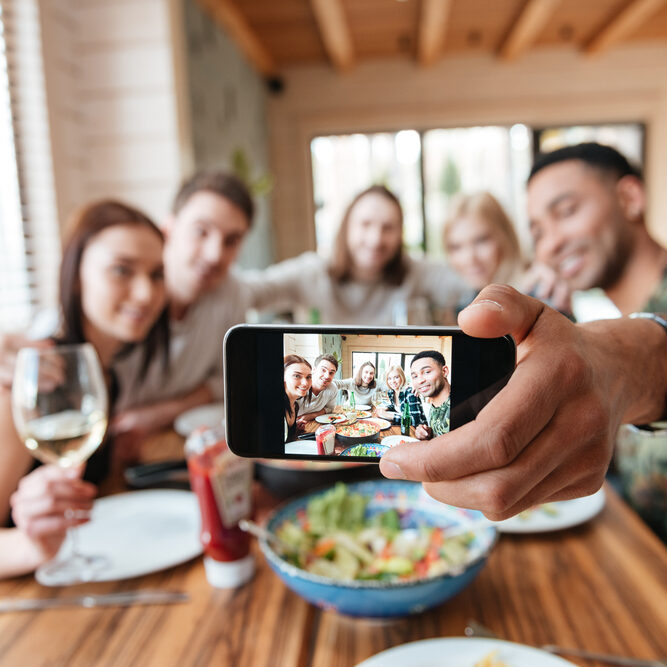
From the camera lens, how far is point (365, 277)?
2.61 meters

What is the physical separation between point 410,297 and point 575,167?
1.37m

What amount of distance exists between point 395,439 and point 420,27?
14.9ft

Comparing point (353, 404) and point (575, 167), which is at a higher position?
point (575, 167)

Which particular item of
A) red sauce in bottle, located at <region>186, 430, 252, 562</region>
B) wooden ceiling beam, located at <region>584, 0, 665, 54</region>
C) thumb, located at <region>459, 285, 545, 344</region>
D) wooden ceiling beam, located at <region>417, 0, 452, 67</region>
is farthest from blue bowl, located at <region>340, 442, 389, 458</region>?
wooden ceiling beam, located at <region>584, 0, 665, 54</region>

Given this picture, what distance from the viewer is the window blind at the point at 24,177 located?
81.5 inches

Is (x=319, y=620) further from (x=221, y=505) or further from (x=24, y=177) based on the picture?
(x=24, y=177)

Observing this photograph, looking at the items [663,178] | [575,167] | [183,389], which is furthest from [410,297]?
[663,178]

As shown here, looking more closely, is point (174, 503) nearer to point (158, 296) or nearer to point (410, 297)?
point (158, 296)

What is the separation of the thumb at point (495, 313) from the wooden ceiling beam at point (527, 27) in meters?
4.01

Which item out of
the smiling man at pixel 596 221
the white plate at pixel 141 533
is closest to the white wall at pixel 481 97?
the smiling man at pixel 596 221

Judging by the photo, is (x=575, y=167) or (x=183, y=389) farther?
(x=183, y=389)

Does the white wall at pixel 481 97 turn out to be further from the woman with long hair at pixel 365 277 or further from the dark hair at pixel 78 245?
the dark hair at pixel 78 245

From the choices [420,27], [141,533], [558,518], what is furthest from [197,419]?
[420,27]

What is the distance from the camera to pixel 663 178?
5.18 meters
